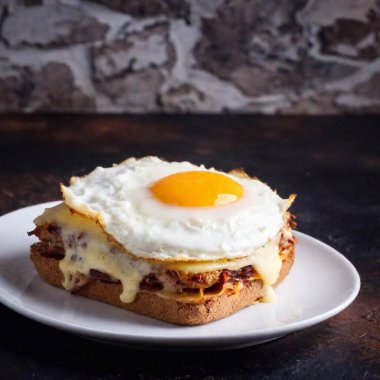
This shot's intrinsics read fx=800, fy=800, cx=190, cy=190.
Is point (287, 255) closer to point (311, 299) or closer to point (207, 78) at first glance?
point (311, 299)

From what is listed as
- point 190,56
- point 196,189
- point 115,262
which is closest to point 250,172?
point 190,56

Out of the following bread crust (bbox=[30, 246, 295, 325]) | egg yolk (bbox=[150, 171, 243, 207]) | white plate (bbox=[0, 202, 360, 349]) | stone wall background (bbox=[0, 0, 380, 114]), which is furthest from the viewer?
stone wall background (bbox=[0, 0, 380, 114])

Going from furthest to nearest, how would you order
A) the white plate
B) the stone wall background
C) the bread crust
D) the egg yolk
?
1. the stone wall background
2. the egg yolk
3. the bread crust
4. the white plate

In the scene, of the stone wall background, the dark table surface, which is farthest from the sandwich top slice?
the stone wall background

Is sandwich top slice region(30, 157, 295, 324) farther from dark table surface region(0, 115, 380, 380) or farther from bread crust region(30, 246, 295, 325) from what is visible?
dark table surface region(0, 115, 380, 380)

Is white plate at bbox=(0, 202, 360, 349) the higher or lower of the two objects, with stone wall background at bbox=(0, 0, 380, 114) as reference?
higher

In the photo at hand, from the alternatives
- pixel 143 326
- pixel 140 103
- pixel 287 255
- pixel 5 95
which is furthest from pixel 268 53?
pixel 143 326

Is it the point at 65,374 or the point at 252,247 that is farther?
the point at 252,247
